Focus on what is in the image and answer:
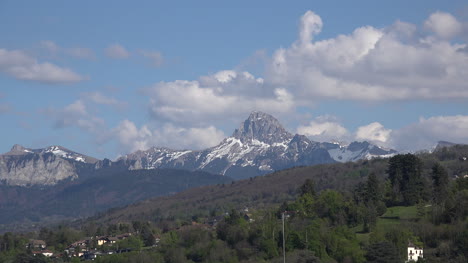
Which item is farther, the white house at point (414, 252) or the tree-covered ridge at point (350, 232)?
the tree-covered ridge at point (350, 232)

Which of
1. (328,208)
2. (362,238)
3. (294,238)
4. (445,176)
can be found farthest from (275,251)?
(445,176)

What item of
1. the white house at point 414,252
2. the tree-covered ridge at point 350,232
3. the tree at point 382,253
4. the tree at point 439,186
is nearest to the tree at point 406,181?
the tree-covered ridge at point 350,232

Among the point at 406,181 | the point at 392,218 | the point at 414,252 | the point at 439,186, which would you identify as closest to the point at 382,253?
the point at 414,252

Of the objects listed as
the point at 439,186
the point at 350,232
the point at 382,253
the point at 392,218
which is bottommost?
the point at 382,253

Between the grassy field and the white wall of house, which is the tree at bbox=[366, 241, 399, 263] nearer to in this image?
the white wall of house

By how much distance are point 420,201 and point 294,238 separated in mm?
32567

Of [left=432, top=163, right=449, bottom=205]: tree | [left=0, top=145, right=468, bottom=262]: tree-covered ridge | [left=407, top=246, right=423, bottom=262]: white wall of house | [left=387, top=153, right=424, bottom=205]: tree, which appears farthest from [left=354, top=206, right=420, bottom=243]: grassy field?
[left=407, top=246, right=423, bottom=262]: white wall of house

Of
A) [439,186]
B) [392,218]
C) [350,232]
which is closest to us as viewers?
[350,232]

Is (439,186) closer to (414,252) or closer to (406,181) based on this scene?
(406,181)

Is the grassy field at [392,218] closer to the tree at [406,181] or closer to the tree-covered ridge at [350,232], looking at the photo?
the tree-covered ridge at [350,232]

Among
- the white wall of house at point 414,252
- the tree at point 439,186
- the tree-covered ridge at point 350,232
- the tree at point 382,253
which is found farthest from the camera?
the tree at point 439,186

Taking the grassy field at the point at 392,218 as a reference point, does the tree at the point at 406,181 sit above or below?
above

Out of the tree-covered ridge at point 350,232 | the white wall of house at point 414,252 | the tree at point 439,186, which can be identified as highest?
the tree at point 439,186

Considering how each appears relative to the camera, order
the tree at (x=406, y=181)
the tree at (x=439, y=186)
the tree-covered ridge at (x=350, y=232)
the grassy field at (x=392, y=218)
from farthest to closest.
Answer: the tree at (x=406, y=181)
the tree at (x=439, y=186)
the grassy field at (x=392, y=218)
the tree-covered ridge at (x=350, y=232)
